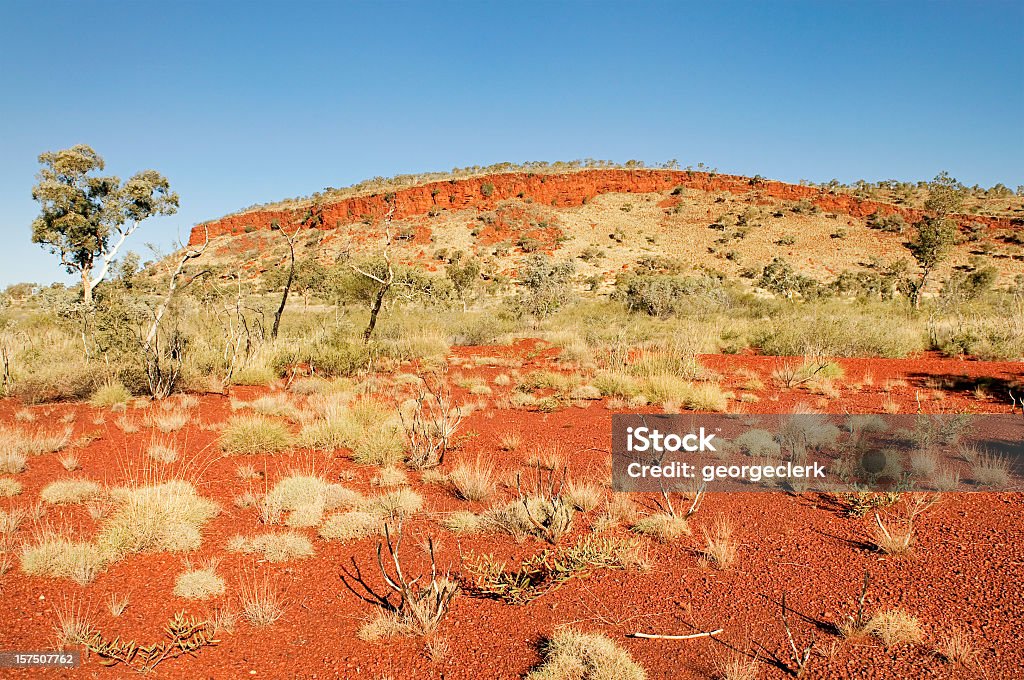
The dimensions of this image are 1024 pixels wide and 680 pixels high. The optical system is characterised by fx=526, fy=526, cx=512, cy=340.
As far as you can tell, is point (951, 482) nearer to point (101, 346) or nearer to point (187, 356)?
point (187, 356)

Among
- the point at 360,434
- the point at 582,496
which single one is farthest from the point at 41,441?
the point at 582,496

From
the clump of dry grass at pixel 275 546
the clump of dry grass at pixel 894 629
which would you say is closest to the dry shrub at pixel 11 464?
the clump of dry grass at pixel 275 546

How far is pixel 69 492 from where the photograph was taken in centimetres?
523

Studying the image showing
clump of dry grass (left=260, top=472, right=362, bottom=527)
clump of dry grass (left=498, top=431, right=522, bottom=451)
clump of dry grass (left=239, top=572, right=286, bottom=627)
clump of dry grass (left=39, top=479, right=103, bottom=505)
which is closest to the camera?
clump of dry grass (left=239, top=572, right=286, bottom=627)

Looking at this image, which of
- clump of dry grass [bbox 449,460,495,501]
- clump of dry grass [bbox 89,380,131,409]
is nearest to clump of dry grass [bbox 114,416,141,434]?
clump of dry grass [bbox 89,380,131,409]

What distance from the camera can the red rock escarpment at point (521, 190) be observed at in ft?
206

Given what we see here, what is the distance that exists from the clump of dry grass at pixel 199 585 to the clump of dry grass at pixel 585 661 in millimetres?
2362

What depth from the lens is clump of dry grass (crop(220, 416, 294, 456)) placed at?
6.91 metres

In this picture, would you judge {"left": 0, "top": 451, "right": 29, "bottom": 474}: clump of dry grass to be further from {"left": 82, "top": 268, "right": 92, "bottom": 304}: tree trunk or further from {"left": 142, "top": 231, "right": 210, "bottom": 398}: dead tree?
{"left": 82, "top": 268, "right": 92, "bottom": 304}: tree trunk

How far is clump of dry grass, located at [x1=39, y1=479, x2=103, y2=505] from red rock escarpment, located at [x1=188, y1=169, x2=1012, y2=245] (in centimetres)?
5818

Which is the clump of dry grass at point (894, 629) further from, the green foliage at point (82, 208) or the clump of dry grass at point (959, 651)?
the green foliage at point (82, 208)

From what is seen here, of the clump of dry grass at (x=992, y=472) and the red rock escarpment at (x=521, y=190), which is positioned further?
the red rock escarpment at (x=521, y=190)

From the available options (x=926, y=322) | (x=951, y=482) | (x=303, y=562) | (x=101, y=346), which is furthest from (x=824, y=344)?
(x=101, y=346)

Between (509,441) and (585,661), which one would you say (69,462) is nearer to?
(509,441)
